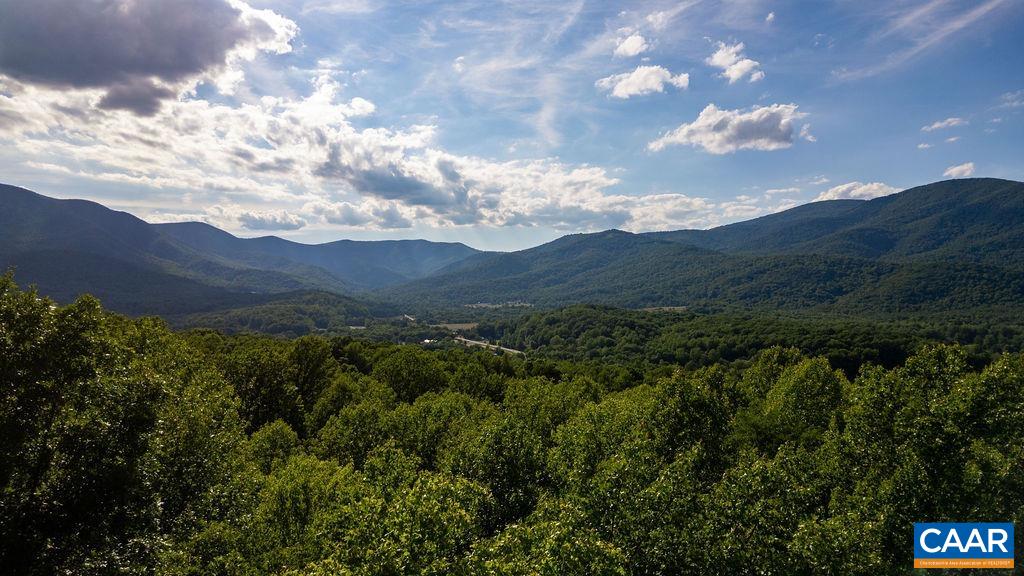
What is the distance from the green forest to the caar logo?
2.42ft

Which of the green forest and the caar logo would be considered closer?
the green forest

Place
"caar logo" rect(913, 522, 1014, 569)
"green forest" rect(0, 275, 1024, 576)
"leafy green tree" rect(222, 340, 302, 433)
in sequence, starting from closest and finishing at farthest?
"green forest" rect(0, 275, 1024, 576)
"caar logo" rect(913, 522, 1014, 569)
"leafy green tree" rect(222, 340, 302, 433)

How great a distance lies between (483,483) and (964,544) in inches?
1147

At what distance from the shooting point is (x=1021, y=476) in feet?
96.5

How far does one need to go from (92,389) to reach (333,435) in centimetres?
2632

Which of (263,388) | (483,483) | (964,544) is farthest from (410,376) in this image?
(964,544)

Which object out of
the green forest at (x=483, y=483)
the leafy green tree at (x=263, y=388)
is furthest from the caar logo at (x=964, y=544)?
the leafy green tree at (x=263, y=388)

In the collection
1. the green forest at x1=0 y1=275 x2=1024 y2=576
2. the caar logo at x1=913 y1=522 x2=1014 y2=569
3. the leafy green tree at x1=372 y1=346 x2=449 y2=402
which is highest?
the green forest at x1=0 y1=275 x2=1024 y2=576

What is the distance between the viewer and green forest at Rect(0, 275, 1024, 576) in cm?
2025

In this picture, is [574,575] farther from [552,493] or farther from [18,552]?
[18,552]

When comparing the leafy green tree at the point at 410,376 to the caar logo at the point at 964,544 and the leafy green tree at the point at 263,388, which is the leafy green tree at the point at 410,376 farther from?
the caar logo at the point at 964,544

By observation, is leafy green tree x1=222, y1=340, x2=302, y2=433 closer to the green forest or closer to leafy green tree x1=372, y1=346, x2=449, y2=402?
the green forest

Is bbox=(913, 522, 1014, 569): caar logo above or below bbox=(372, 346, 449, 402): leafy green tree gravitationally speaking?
above

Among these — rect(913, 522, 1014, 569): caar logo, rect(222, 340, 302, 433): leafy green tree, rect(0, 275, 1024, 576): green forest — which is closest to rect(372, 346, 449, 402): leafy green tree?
rect(222, 340, 302, 433): leafy green tree
